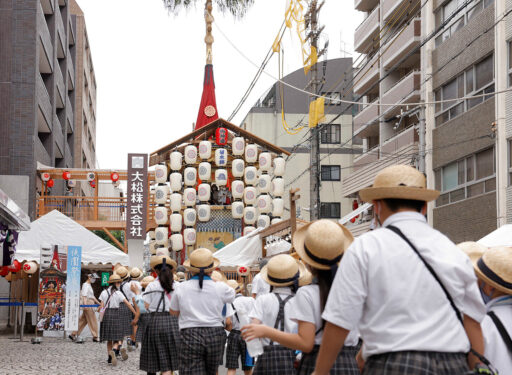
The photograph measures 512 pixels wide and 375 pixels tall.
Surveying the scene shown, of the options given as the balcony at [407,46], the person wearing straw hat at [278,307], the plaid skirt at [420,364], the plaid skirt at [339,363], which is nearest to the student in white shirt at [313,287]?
the plaid skirt at [339,363]

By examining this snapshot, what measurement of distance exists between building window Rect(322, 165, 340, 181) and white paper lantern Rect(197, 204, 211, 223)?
80.9 ft

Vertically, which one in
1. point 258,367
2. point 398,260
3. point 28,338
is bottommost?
point 28,338

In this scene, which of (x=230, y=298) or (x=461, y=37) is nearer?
(x=230, y=298)

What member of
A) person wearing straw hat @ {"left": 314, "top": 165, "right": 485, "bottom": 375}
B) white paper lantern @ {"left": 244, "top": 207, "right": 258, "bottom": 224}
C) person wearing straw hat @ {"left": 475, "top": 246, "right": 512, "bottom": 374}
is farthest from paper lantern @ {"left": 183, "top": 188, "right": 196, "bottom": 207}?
person wearing straw hat @ {"left": 314, "top": 165, "right": 485, "bottom": 375}

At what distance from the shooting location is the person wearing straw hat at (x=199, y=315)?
24.8ft

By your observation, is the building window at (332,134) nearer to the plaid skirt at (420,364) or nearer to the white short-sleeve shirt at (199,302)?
the white short-sleeve shirt at (199,302)

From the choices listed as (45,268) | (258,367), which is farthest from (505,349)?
(45,268)

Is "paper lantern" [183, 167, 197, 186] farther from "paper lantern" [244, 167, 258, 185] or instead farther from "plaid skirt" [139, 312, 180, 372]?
"plaid skirt" [139, 312, 180, 372]

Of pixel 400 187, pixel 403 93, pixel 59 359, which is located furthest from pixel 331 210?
Result: pixel 400 187

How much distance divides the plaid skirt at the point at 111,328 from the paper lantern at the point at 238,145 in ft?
46.7

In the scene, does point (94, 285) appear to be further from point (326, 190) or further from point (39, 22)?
point (326, 190)

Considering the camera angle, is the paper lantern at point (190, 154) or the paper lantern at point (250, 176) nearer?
the paper lantern at point (250, 176)

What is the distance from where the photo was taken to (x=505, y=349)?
12.3 feet

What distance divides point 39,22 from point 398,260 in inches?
1086
